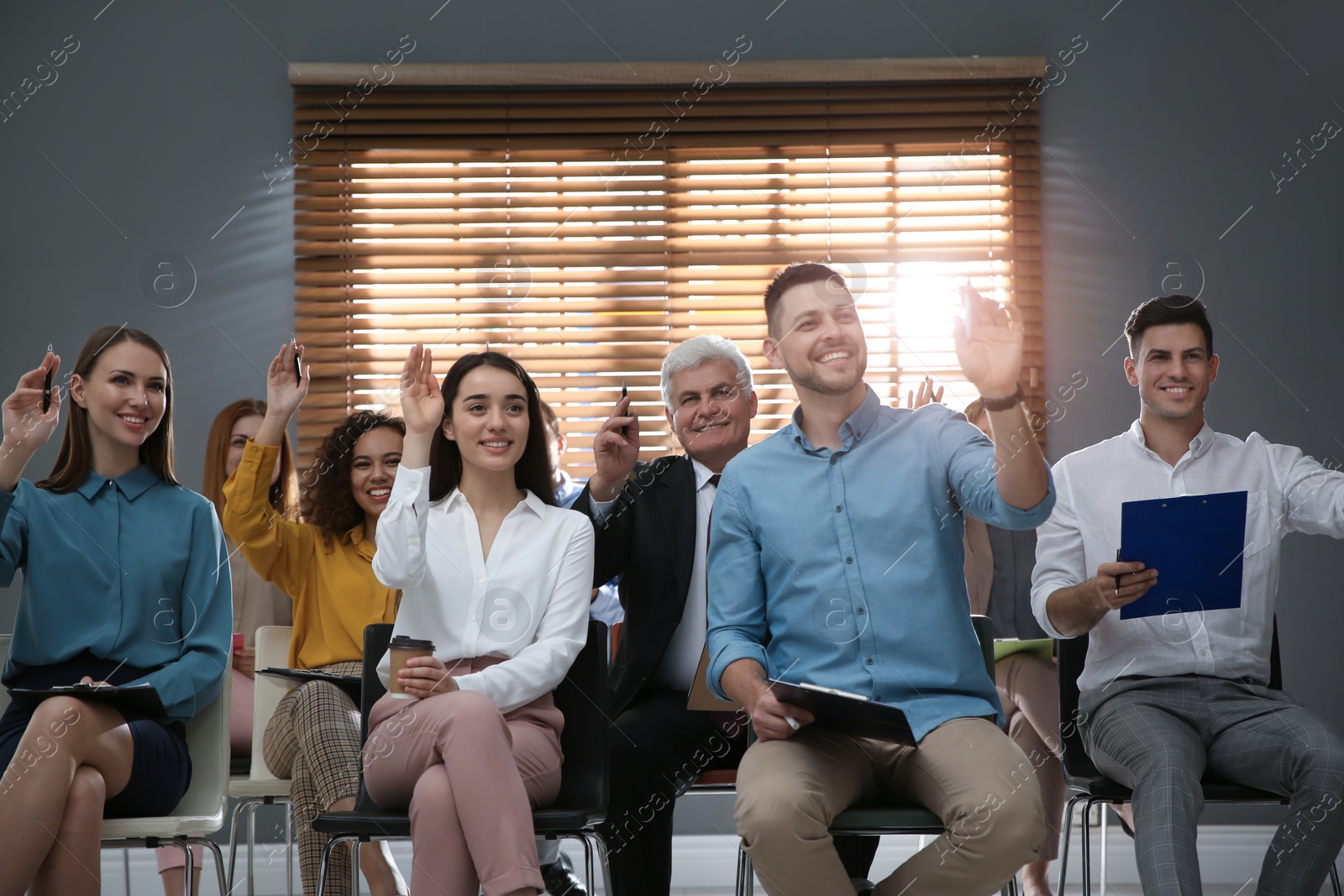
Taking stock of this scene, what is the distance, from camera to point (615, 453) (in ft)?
8.80

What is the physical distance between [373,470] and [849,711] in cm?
170

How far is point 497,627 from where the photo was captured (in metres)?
2.33

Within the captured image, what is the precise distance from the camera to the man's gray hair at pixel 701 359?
9.59 feet

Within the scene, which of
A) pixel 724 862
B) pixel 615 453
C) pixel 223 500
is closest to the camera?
pixel 615 453

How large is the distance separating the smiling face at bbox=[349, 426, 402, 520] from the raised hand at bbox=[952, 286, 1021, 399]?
1758mm

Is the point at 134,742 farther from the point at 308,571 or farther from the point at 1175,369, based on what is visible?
the point at 1175,369

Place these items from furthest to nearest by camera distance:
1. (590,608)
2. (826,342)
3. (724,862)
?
(724,862)
(590,608)
(826,342)

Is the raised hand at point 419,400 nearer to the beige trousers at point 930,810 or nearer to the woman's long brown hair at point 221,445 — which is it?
the beige trousers at point 930,810

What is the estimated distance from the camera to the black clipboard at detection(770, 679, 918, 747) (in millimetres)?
1769

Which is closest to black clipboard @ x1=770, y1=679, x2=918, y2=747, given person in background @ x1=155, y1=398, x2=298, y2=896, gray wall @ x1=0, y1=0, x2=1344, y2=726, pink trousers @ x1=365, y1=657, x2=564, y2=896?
pink trousers @ x1=365, y1=657, x2=564, y2=896

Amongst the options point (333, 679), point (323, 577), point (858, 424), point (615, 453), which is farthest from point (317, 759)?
point (858, 424)

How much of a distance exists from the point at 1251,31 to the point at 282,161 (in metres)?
3.70

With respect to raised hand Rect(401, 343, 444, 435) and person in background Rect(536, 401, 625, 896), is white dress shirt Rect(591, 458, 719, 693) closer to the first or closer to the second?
person in background Rect(536, 401, 625, 896)

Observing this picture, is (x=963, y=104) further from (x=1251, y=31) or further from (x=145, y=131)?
(x=145, y=131)
